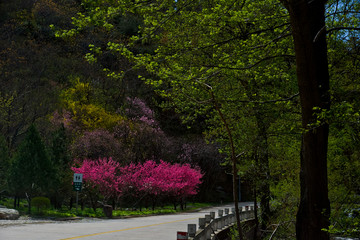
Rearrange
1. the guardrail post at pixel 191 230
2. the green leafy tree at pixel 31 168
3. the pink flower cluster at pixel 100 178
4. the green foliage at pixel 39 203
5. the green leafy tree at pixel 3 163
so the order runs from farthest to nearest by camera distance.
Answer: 1. the pink flower cluster at pixel 100 178
2. the green leafy tree at pixel 3 163
3. the green foliage at pixel 39 203
4. the green leafy tree at pixel 31 168
5. the guardrail post at pixel 191 230

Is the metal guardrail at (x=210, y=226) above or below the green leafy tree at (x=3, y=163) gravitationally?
below

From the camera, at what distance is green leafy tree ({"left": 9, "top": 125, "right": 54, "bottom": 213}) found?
24328mm

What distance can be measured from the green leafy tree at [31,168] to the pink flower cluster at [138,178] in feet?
13.9

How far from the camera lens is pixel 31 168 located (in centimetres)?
2445

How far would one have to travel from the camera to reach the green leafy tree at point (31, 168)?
24.3m

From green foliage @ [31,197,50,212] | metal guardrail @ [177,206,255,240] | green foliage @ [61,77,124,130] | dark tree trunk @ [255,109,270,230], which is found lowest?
metal guardrail @ [177,206,255,240]

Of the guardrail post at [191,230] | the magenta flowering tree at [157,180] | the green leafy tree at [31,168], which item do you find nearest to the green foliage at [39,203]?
the green leafy tree at [31,168]

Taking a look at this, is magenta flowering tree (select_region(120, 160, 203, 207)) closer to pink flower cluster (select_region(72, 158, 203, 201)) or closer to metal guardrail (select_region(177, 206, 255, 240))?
pink flower cluster (select_region(72, 158, 203, 201))

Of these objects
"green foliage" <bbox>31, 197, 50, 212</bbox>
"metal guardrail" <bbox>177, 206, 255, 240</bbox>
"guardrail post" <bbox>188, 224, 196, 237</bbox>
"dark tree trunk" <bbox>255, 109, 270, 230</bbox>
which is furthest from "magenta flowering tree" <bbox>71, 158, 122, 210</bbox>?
"guardrail post" <bbox>188, 224, 196, 237</bbox>

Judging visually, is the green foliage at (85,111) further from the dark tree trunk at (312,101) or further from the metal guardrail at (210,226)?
the dark tree trunk at (312,101)

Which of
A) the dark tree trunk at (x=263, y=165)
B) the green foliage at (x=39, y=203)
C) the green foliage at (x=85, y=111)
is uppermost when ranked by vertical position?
the green foliage at (x=85, y=111)

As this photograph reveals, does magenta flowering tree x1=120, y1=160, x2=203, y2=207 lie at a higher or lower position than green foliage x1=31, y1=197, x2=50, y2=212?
higher

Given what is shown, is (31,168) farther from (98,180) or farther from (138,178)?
(138,178)

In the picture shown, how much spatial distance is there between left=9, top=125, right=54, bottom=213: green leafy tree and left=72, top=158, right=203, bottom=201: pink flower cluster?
166 inches
